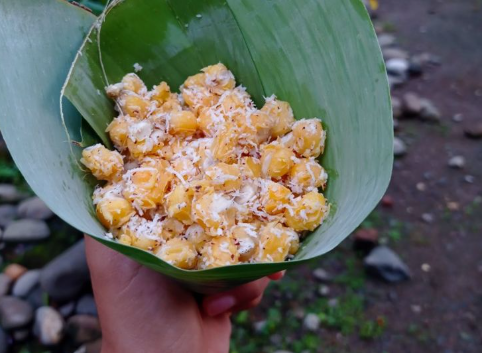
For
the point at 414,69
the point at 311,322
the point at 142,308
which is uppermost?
the point at 142,308

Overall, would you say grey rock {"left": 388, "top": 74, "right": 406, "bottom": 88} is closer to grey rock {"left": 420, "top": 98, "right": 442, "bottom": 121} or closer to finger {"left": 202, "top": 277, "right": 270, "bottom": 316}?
grey rock {"left": 420, "top": 98, "right": 442, "bottom": 121}

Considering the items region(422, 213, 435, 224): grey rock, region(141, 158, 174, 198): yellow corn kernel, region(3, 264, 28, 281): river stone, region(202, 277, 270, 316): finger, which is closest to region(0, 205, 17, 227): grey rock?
region(3, 264, 28, 281): river stone

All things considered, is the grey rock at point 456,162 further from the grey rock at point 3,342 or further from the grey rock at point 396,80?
the grey rock at point 3,342

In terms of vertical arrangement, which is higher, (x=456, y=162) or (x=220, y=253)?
(x=220, y=253)

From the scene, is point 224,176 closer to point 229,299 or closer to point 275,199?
point 275,199

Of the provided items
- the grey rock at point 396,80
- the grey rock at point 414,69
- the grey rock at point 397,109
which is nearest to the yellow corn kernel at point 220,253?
the grey rock at point 397,109


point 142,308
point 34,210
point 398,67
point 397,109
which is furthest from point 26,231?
point 398,67

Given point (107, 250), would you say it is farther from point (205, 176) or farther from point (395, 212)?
point (395, 212)
